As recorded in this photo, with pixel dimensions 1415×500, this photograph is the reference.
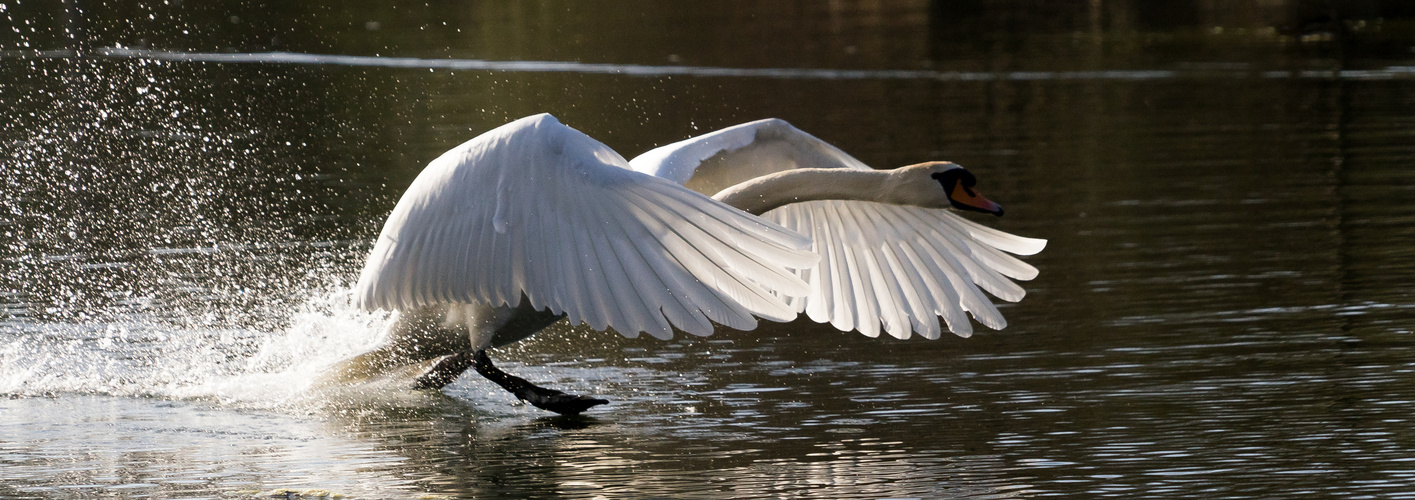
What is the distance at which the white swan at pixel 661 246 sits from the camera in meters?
4.98

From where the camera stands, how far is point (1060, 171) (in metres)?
12.7

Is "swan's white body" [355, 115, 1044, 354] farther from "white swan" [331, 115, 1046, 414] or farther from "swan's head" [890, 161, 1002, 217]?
"swan's head" [890, 161, 1002, 217]

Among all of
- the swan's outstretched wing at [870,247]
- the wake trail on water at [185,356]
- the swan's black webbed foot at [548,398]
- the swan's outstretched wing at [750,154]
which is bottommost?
the swan's black webbed foot at [548,398]

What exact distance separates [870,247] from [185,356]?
2931mm

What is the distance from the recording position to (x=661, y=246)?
512 cm

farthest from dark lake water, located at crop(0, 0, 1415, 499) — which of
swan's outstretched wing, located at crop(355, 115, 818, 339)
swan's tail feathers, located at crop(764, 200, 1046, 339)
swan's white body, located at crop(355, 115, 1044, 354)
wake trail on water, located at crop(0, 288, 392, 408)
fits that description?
swan's outstretched wing, located at crop(355, 115, 818, 339)

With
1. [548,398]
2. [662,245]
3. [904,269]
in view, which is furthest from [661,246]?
[904,269]

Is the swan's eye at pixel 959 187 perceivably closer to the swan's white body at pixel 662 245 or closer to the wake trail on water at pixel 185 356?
the swan's white body at pixel 662 245

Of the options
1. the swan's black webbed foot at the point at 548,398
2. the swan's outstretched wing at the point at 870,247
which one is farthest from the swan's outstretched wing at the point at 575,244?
the swan's outstretched wing at the point at 870,247

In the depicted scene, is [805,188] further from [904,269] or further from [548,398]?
[548,398]

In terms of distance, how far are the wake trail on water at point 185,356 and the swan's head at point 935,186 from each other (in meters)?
2.08

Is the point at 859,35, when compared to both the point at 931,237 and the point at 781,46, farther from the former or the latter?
the point at 931,237

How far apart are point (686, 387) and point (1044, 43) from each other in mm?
19761

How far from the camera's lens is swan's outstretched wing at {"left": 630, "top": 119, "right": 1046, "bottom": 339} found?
6363 millimetres
